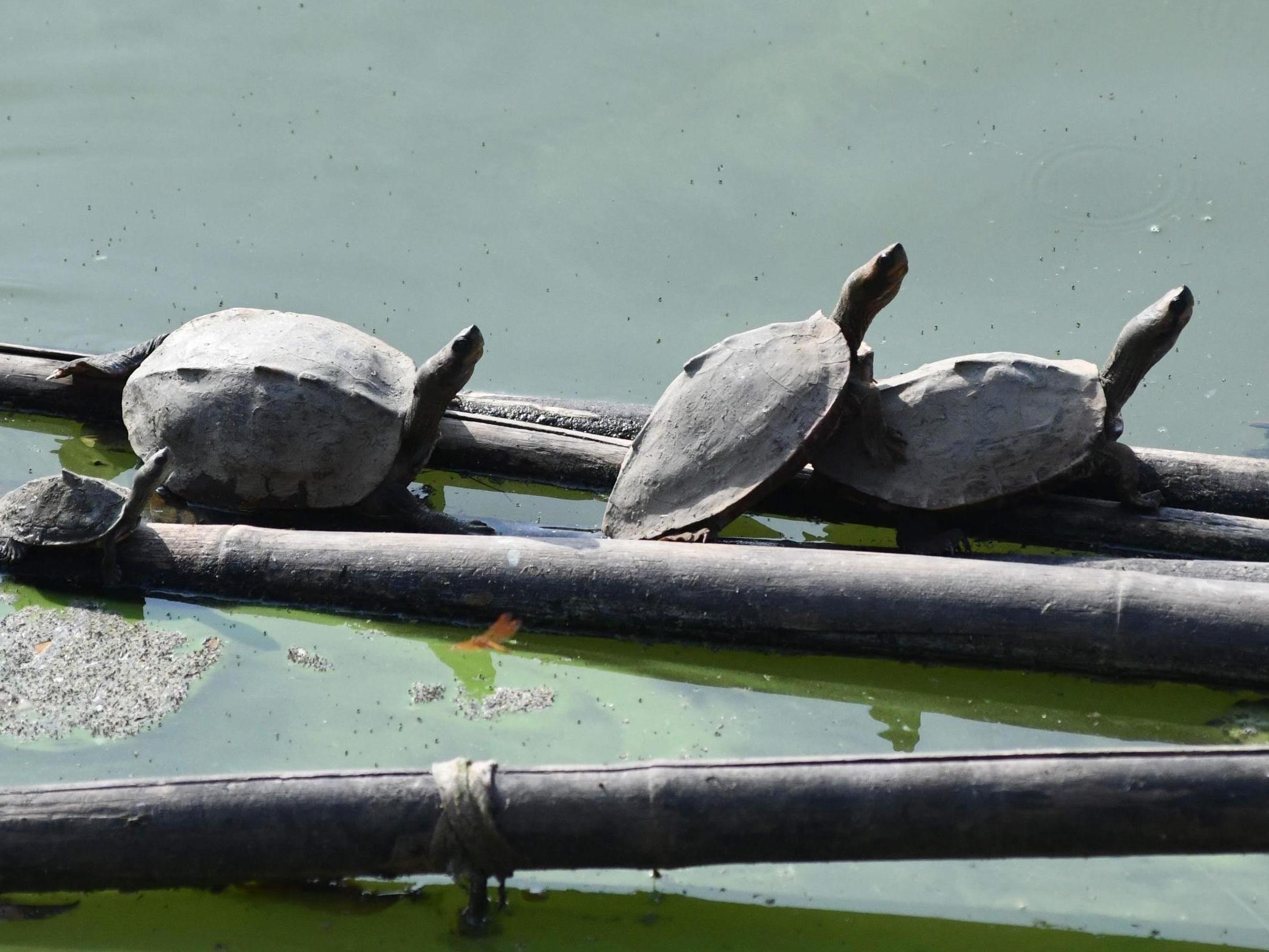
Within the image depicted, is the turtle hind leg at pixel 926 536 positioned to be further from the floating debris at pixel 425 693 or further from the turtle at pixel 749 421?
the floating debris at pixel 425 693

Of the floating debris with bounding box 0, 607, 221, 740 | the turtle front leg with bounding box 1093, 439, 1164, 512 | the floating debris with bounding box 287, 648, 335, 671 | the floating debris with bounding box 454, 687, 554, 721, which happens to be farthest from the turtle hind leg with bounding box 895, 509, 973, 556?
the floating debris with bounding box 0, 607, 221, 740

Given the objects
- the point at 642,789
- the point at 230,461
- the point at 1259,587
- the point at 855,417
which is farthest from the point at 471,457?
the point at 1259,587

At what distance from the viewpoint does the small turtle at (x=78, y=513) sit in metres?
4.34

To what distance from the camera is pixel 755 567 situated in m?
4.04

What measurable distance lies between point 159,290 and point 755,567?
155 inches

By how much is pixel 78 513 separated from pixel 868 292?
2.90 metres

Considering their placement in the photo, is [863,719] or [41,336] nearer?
[863,719]

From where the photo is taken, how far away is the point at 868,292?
4.64m

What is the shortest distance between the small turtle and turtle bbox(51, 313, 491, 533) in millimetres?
365

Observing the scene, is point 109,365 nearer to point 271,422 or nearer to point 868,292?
point 271,422

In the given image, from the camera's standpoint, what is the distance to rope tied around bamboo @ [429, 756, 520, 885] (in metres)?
2.99

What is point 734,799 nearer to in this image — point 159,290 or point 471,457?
point 471,457

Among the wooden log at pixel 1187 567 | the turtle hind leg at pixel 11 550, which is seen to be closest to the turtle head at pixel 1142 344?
the wooden log at pixel 1187 567

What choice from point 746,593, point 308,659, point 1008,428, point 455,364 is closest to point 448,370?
point 455,364
